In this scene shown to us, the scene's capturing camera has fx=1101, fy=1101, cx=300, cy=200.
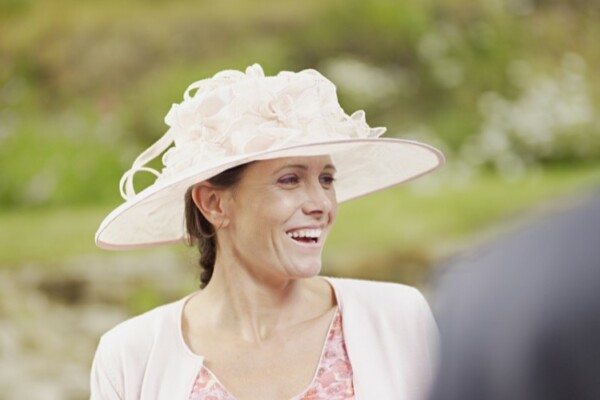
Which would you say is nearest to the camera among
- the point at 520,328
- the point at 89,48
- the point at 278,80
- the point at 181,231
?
the point at 520,328

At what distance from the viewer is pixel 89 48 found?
17.6ft

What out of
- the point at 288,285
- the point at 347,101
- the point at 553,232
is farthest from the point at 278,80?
the point at 347,101

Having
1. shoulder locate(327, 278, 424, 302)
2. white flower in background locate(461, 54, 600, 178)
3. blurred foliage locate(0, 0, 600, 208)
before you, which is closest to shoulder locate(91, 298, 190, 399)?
shoulder locate(327, 278, 424, 302)

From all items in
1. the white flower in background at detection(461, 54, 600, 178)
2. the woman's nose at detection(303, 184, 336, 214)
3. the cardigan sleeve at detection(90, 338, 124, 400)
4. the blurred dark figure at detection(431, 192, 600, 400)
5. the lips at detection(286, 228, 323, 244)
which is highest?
the white flower in background at detection(461, 54, 600, 178)

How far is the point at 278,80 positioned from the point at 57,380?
315cm

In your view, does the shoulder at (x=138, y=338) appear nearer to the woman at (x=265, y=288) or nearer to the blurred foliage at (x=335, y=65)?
the woman at (x=265, y=288)

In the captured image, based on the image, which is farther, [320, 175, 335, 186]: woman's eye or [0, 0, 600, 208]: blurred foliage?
[0, 0, 600, 208]: blurred foliage

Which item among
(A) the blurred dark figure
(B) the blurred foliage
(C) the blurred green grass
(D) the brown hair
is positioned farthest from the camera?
(B) the blurred foliage

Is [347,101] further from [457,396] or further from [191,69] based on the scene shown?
[457,396]

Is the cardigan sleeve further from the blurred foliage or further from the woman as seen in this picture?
the blurred foliage

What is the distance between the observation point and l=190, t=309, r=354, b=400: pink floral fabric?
2.16m

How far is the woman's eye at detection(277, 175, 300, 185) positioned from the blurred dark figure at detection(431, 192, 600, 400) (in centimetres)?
166

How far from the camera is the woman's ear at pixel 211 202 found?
234cm

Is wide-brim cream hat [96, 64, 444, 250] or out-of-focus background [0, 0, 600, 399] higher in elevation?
out-of-focus background [0, 0, 600, 399]
